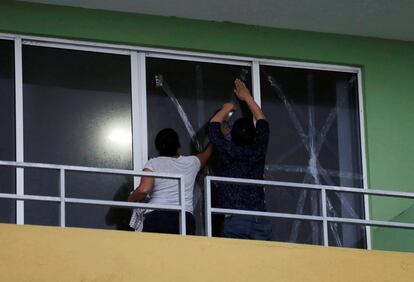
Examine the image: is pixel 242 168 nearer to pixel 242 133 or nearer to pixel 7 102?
pixel 242 133

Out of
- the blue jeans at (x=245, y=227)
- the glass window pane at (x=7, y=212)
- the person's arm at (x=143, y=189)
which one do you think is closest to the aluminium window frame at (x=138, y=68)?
the glass window pane at (x=7, y=212)

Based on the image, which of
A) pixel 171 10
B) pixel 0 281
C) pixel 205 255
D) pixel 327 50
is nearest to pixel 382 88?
pixel 327 50

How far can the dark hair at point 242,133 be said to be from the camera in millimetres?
12336

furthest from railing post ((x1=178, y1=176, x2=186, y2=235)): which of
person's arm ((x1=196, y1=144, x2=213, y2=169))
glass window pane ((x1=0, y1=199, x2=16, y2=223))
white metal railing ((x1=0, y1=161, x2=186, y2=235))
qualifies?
glass window pane ((x1=0, y1=199, x2=16, y2=223))

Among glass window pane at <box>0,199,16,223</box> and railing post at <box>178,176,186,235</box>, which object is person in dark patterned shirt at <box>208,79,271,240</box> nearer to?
railing post at <box>178,176,186,235</box>

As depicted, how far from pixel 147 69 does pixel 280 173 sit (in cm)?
148

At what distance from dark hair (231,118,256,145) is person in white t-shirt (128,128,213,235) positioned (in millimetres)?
430

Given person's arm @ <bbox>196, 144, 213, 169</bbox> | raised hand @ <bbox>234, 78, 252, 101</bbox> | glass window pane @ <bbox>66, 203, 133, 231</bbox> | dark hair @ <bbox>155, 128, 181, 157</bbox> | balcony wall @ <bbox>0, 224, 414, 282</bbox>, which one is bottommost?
balcony wall @ <bbox>0, 224, 414, 282</bbox>

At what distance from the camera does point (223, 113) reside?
12.8m

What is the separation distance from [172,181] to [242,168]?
58cm

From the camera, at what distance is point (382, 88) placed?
1382 cm

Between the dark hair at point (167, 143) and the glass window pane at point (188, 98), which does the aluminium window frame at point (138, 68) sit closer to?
the glass window pane at point (188, 98)

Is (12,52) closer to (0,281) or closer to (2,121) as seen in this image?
(2,121)

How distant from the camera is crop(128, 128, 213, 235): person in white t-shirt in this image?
11.9m
